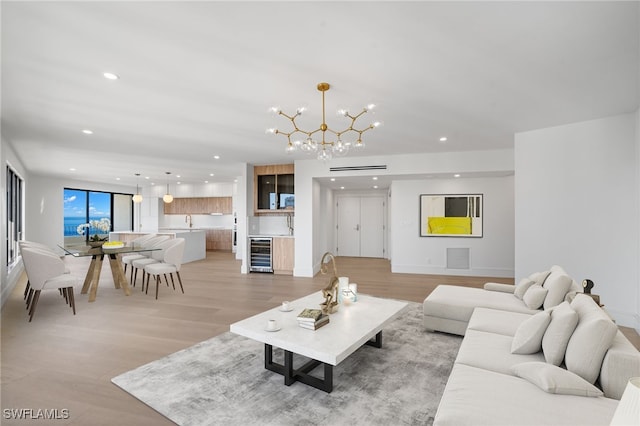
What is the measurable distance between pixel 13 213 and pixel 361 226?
8.60 m

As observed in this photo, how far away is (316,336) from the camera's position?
2475mm

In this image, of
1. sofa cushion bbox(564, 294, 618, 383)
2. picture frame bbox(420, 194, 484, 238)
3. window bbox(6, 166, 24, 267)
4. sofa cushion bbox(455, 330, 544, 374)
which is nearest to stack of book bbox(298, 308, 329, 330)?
sofa cushion bbox(455, 330, 544, 374)

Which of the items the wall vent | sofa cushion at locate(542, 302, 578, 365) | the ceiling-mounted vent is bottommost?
the wall vent

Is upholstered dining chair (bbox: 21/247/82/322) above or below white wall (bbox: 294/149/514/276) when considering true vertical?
below

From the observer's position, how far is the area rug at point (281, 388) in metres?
2.13

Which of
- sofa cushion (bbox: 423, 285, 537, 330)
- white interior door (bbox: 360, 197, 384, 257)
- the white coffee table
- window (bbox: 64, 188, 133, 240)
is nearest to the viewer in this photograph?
the white coffee table

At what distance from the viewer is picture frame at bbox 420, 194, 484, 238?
7.19 metres

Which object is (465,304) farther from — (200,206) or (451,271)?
(200,206)

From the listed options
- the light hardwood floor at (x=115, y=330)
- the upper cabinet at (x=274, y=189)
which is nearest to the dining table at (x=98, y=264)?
the light hardwood floor at (x=115, y=330)

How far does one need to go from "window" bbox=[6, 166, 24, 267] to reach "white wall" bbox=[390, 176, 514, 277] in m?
7.82

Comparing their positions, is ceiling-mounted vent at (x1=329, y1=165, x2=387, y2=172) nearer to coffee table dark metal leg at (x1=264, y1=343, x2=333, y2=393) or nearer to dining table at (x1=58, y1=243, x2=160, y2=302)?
dining table at (x1=58, y1=243, x2=160, y2=302)

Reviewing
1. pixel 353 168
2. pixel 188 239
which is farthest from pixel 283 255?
pixel 188 239

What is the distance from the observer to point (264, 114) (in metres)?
3.94

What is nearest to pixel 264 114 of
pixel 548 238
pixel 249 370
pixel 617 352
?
pixel 249 370
